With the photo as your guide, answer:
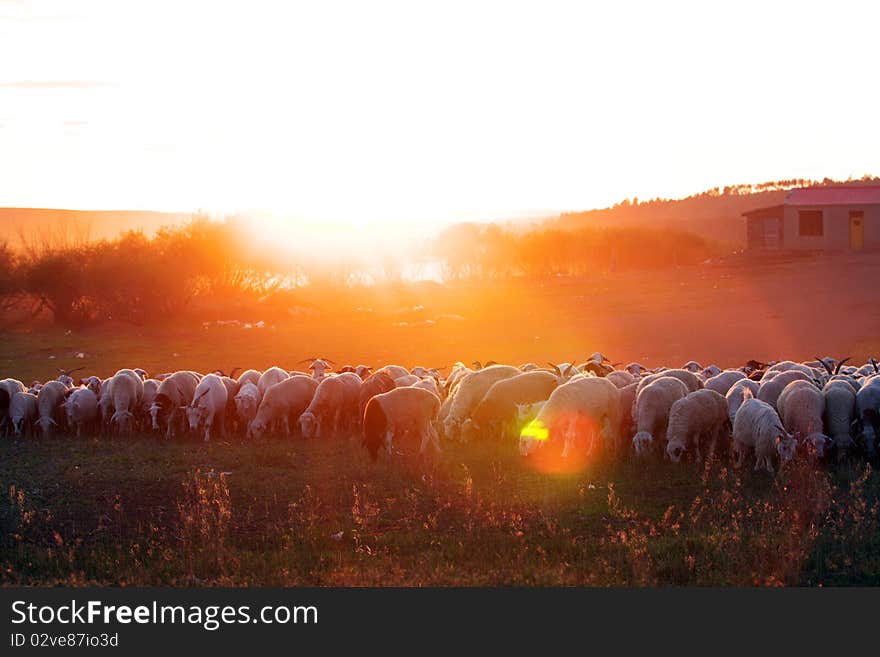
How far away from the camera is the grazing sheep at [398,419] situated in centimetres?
1232

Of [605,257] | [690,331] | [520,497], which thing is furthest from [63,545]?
[605,257]

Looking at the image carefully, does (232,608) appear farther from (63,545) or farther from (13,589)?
(63,545)

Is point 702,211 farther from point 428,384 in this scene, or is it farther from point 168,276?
point 428,384

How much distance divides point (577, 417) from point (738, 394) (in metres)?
2.05

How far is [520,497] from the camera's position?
9992 mm

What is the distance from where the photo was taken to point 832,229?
4659 centimetres

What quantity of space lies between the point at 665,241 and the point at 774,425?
49.2m

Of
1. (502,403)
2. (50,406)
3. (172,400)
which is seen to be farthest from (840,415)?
(50,406)

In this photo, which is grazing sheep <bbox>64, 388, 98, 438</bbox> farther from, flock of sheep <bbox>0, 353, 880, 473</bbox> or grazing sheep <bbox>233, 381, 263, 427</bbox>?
grazing sheep <bbox>233, 381, 263, 427</bbox>

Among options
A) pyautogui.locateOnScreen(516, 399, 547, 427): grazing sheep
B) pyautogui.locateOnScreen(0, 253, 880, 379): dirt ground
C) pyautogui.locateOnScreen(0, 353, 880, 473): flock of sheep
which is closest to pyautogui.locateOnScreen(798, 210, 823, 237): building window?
pyautogui.locateOnScreen(0, 253, 880, 379): dirt ground

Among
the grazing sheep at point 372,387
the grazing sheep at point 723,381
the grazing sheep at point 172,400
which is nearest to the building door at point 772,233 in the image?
the grazing sheep at point 723,381

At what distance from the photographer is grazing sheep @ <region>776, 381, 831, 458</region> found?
1114 centimetres

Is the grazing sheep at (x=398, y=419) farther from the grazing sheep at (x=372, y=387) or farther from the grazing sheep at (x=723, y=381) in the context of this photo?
the grazing sheep at (x=723, y=381)

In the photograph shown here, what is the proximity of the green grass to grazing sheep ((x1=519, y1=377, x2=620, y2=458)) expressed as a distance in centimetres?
67
